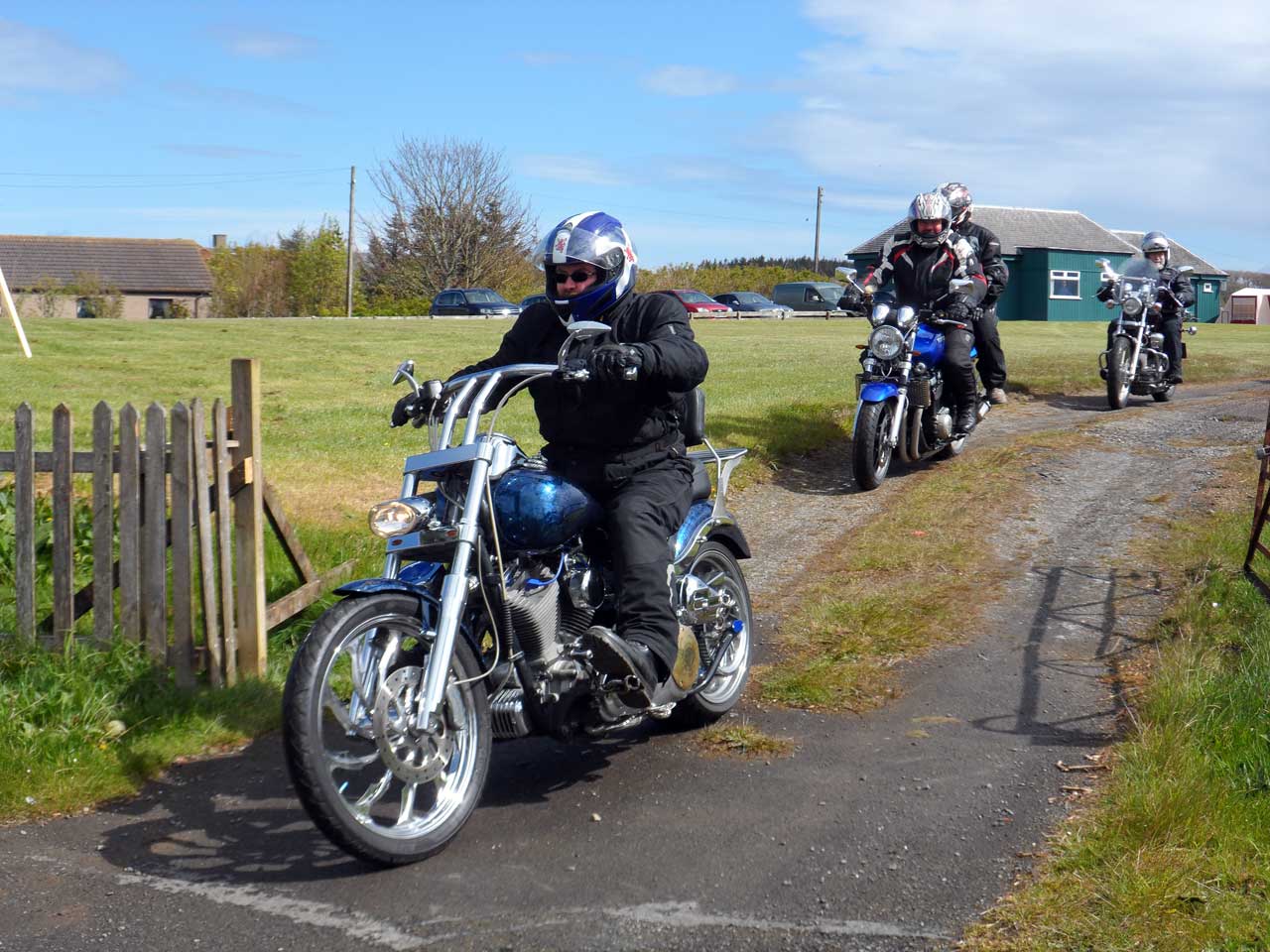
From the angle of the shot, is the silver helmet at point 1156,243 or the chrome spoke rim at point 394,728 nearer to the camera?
the chrome spoke rim at point 394,728

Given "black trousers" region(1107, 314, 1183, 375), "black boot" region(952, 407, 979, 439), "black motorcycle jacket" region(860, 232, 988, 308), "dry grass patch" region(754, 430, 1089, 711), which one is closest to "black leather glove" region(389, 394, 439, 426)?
"dry grass patch" region(754, 430, 1089, 711)

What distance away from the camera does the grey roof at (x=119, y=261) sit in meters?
69.4

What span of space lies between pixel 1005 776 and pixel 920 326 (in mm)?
6426

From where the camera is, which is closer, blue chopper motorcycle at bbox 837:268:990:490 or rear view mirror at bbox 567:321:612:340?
rear view mirror at bbox 567:321:612:340

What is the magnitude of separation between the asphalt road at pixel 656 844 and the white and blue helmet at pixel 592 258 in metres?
1.73

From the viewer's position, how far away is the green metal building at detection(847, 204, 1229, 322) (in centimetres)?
5869

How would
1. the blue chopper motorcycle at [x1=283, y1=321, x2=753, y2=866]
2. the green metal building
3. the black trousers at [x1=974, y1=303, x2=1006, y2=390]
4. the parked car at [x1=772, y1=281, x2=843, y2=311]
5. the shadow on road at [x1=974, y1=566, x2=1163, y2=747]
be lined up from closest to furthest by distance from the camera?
the blue chopper motorcycle at [x1=283, y1=321, x2=753, y2=866]
the shadow on road at [x1=974, y1=566, x2=1163, y2=747]
the black trousers at [x1=974, y1=303, x2=1006, y2=390]
the parked car at [x1=772, y1=281, x2=843, y2=311]
the green metal building

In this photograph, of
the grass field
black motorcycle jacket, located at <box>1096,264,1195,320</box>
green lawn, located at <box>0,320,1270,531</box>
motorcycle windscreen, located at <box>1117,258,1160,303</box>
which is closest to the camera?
the grass field

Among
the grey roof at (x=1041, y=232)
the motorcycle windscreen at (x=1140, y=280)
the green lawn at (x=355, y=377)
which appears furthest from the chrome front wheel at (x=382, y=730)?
the grey roof at (x=1041, y=232)

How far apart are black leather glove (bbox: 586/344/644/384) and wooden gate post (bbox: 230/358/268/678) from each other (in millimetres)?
2189

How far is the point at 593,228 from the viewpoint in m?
4.96

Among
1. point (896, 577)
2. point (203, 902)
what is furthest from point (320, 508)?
point (203, 902)

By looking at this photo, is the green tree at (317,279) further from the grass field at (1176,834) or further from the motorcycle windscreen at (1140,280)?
the grass field at (1176,834)

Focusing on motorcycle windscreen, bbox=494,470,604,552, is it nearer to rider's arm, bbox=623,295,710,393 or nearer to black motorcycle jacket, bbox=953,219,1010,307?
rider's arm, bbox=623,295,710,393
